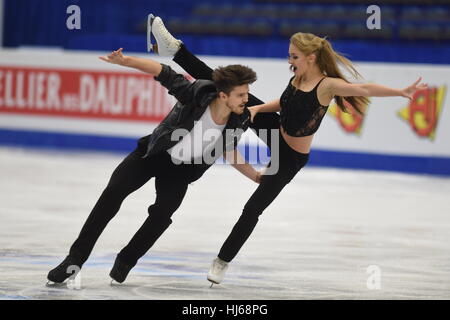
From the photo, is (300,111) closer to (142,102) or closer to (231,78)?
A: (231,78)

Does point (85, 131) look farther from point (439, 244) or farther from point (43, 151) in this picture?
point (439, 244)

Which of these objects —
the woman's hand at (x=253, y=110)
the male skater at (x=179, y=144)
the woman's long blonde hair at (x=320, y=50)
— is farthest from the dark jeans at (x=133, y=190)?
the woman's long blonde hair at (x=320, y=50)

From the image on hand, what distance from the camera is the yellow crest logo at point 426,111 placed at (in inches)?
508

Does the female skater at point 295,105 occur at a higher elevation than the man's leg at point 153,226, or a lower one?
higher

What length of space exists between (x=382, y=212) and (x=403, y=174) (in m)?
4.00

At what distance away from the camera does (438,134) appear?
12.9 meters

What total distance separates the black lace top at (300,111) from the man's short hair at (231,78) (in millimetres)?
369

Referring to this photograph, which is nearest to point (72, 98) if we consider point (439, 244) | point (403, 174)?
point (403, 174)

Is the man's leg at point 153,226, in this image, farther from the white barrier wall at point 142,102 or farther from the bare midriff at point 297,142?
the white barrier wall at point 142,102

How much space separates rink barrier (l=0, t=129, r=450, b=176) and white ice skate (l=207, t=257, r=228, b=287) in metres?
8.16

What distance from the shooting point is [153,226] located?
5203 millimetres

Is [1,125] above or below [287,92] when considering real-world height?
below

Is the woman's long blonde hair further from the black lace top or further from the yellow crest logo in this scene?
the yellow crest logo

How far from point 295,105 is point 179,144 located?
0.73m
